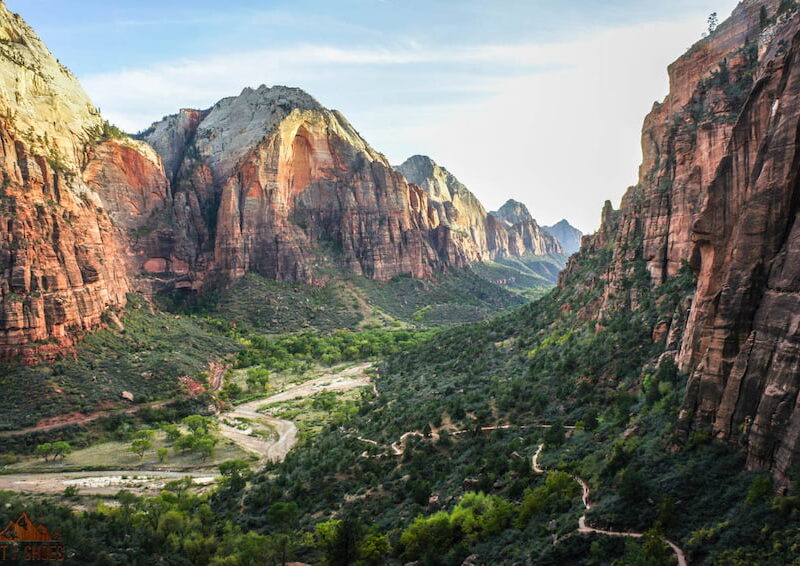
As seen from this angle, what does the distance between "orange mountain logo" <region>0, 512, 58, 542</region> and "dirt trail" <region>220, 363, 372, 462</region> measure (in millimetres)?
26174

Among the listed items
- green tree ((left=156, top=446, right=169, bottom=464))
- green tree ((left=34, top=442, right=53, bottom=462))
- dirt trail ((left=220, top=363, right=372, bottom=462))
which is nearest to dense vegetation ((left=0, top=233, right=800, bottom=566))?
dirt trail ((left=220, top=363, right=372, bottom=462))

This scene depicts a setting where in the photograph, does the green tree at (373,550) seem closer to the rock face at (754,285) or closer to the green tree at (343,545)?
the green tree at (343,545)

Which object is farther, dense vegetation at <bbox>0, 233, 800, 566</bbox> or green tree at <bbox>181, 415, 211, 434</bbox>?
green tree at <bbox>181, 415, 211, 434</bbox>

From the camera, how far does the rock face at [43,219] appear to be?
63.1 meters

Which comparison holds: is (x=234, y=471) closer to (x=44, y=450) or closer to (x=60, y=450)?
(x=60, y=450)

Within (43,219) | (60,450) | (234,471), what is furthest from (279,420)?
(43,219)

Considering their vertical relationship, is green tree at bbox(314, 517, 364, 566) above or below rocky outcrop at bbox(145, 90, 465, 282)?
below

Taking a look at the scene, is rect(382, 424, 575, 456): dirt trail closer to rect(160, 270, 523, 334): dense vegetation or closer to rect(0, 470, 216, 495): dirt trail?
rect(0, 470, 216, 495): dirt trail

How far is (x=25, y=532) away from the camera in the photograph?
25.1 meters

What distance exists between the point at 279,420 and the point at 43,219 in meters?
42.9

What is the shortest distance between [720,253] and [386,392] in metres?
51.6

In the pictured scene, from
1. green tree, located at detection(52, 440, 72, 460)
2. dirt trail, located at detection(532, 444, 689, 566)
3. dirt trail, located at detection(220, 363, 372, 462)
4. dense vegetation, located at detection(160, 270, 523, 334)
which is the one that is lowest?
dirt trail, located at detection(220, 363, 372, 462)

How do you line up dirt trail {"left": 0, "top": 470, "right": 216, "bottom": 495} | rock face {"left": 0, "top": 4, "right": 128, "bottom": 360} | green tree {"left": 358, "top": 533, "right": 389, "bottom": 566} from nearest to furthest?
green tree {"left": 358, "top": 533, "right": 389, "bottom": 566}, dirt trail {"left": 0, "top": 470, "right": 216, "bottom": 495}, rock face {"left": 0, "top": 4, "right": 128, "bottom": 360}

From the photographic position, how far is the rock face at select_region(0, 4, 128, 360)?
63.1 metres
